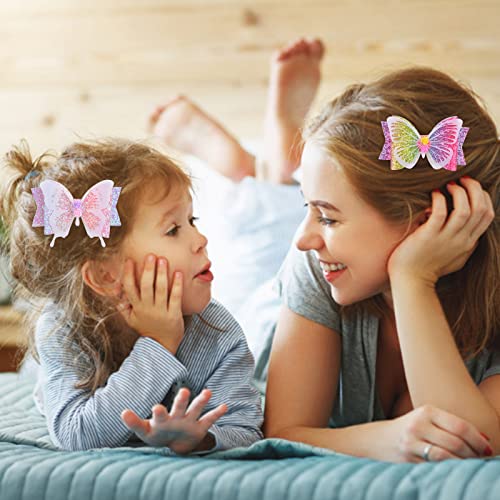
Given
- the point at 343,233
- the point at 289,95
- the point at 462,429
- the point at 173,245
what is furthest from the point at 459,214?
the point at 289,95

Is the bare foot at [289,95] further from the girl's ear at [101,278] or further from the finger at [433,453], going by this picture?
the finger at [433,453]

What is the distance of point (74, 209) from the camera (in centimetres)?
125

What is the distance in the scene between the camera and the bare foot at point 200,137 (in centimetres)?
223

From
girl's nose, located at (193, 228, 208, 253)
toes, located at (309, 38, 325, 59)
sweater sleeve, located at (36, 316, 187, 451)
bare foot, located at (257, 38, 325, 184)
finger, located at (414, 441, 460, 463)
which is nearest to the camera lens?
finger, located at (414, 441, 460, 463)

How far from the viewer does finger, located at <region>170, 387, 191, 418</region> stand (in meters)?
1.03

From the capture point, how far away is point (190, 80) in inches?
111

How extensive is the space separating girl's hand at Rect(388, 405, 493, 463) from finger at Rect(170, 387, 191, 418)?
0.90 feet

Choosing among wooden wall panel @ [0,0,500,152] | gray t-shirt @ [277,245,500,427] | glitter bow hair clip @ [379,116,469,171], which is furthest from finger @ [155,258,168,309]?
wooden wall panel @ [0,0,500,152]

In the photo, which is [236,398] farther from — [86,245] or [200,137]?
[200,137]

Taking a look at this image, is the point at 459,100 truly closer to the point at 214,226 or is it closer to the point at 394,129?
the point at 394,129

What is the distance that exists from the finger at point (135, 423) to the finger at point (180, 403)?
0.04 meters

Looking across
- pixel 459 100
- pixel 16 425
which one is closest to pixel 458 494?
pixel 459 100

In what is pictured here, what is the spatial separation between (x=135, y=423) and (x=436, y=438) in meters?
0.37

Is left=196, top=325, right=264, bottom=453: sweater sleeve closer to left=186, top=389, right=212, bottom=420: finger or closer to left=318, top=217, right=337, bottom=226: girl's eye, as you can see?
left=186, top=389, right=212, bottom=420: finger
